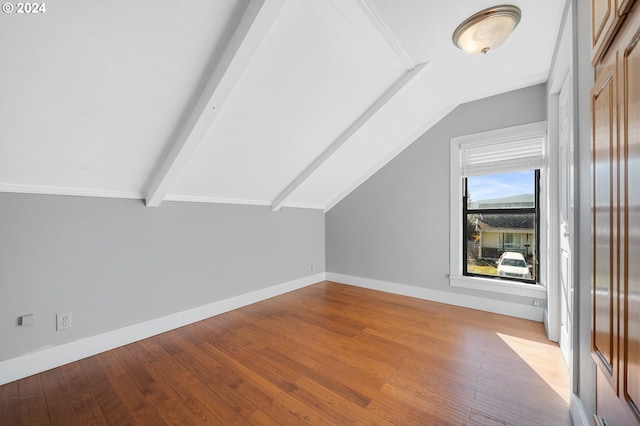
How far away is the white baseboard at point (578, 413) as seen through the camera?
1.26m

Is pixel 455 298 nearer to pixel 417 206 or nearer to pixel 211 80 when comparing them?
pixel 417 206

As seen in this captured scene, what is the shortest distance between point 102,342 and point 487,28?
394 centimetres

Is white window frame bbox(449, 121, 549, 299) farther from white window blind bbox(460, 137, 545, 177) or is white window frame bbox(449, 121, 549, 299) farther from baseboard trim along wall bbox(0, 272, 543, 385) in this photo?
baseboard trim along wall bbox(0, 272, 543, 385)

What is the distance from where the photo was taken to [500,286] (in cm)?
294

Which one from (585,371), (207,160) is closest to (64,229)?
(207,160)

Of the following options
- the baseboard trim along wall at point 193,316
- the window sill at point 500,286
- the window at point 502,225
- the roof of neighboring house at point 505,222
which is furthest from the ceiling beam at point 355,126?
the window sill at point 500,286

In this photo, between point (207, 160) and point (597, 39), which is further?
point (207, 160)

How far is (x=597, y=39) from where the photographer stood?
85cm

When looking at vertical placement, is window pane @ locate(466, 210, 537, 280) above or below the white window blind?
below

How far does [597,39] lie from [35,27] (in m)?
2.44

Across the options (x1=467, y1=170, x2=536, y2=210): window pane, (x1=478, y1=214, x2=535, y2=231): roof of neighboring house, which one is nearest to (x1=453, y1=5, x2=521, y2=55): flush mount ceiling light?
(x1=467, y1=170, x2=536, y2=210): window pane

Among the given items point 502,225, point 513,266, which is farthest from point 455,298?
point 502,225

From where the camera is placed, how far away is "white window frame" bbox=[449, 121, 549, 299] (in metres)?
2.71

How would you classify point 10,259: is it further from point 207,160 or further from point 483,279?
point 483,279
